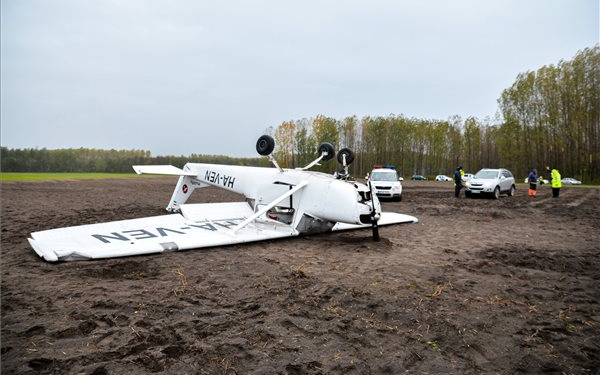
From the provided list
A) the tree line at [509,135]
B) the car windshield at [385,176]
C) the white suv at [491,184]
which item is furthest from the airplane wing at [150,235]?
the tree line at [509,135]

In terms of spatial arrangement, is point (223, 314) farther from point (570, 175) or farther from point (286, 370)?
point (570, 175)

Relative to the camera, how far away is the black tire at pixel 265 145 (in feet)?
29.8

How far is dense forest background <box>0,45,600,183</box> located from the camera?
47.8m

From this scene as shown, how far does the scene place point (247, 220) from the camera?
7793 millimetres

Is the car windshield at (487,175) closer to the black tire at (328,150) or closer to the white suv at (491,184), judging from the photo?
the white suv at (491,184)

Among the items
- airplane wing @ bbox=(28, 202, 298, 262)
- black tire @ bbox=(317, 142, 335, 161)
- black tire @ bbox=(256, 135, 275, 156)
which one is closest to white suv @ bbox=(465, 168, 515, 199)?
black tire @ bbox=(317, 142, 335, 161)

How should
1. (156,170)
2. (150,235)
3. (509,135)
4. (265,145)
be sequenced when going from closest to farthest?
(150,235) < (265,145) < (156,170) < (509,135)

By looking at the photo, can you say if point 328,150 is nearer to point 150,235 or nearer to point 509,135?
point 150,235

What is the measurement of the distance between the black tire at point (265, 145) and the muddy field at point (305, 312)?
2.64m

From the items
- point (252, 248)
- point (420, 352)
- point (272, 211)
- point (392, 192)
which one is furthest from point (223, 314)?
point (392, 192)

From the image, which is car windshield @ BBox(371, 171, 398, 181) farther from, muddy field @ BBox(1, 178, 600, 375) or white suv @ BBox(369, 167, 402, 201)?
Answer: muddy field @ BBox(1, 178, 600, 375)

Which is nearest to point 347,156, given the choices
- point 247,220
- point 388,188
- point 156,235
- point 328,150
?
point 328,150

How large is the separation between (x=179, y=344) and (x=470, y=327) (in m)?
3.10

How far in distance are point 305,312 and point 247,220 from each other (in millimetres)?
3876
